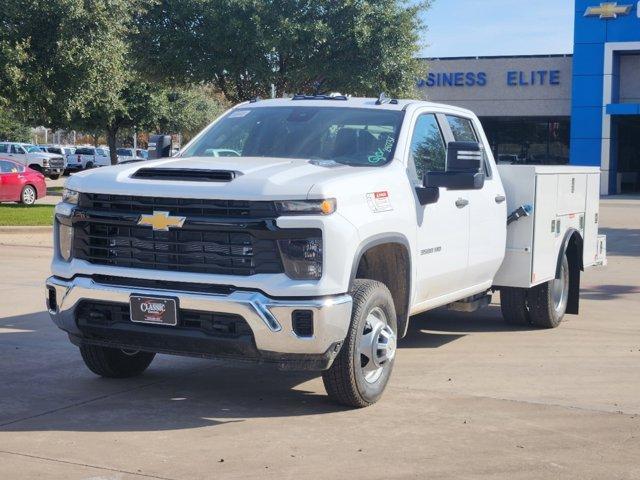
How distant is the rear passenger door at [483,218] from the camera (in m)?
8.24

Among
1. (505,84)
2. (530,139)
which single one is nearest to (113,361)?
(505,84)

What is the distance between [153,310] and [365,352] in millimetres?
1406

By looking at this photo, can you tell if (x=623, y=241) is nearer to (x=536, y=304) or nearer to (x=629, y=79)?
(x=536, y=304)

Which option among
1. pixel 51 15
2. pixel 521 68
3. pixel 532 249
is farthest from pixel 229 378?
pixel 521 68

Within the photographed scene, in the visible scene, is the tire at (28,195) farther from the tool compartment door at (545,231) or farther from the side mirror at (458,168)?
the side mirror at (458,168)

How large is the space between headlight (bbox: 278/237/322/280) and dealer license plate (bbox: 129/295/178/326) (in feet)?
2.47

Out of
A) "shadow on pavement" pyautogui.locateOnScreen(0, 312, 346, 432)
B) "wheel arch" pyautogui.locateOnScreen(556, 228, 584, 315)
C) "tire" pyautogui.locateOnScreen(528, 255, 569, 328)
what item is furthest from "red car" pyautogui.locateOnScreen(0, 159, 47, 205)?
"tire" pyautogui.locateOnScreen(528, 255, 569, 328)

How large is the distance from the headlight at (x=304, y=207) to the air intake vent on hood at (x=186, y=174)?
43 centimetres

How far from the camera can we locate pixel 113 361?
743 cm

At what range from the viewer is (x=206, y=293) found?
6.18 metres

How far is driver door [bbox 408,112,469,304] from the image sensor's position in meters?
7.39

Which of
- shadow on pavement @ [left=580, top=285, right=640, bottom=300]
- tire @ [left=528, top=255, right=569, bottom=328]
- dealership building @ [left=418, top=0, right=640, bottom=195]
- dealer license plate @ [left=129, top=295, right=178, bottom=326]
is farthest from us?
dealership building @ [left=418, top=0, right=640, bottom=195]

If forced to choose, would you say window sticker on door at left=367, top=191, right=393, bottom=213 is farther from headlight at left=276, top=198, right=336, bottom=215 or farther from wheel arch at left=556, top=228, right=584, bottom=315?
wheel arch at left=556, top=228, right=584, bottom=315

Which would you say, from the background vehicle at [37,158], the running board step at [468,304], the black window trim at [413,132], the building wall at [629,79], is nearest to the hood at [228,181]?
the black window trim at [413,132]
